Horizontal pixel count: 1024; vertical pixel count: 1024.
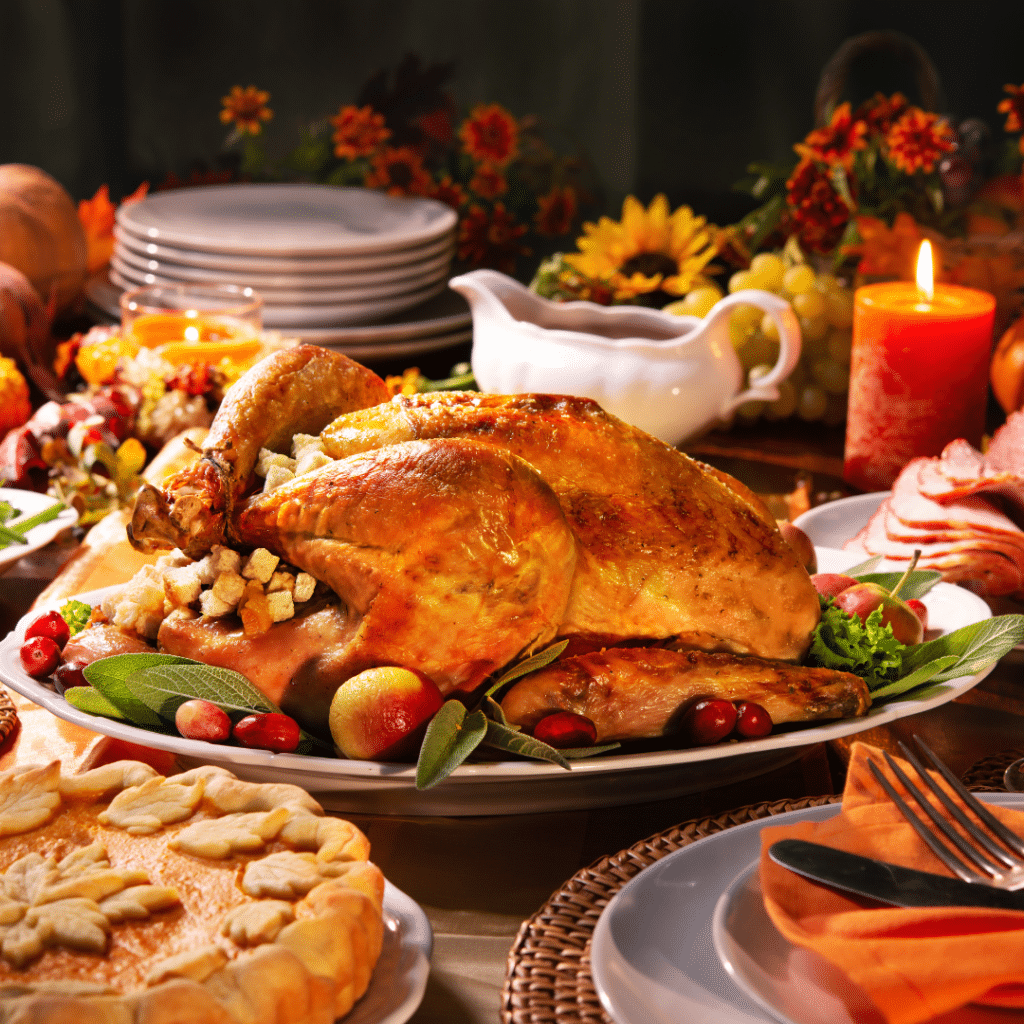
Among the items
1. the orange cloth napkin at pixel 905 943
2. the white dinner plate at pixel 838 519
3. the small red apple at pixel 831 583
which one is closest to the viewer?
the orange cloth napkin at pixel 905 943

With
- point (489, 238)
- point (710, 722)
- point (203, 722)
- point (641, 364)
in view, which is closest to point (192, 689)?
point (203, 722)

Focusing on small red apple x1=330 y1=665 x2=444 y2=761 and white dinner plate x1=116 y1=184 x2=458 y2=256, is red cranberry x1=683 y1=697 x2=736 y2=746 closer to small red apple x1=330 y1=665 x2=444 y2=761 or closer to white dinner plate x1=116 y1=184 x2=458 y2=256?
small red apple x1=330 y1=665 x2=444 y2=761

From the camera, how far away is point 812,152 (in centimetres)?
220

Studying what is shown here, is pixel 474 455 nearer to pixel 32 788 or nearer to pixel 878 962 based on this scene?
pixel 32 788

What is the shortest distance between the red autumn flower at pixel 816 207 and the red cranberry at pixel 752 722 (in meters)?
1.37

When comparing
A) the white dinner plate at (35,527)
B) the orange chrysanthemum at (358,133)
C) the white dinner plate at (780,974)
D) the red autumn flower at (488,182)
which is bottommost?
the white dinner plate at (35,527)

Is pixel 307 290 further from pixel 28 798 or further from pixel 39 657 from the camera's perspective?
pixel 28 798

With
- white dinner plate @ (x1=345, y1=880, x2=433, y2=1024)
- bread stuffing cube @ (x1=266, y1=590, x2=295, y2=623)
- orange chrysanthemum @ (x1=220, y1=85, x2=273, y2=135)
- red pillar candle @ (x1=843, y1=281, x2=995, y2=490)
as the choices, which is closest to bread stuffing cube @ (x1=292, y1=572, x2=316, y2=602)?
bread stuffing cube @ (x1=266, y1=590, x2=295, y2=623)

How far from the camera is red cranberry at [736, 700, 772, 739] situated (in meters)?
1.02

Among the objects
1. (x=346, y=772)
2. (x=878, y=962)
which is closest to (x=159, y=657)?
(x=346, y=772)

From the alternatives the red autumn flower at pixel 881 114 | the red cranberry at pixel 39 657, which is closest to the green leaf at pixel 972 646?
the red cranberry at pixel 39 657

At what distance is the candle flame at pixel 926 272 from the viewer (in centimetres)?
183

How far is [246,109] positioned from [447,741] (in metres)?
2.77

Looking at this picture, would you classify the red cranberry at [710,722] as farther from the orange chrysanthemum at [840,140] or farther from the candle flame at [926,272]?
the orange chrysanthemum at [840,140]
